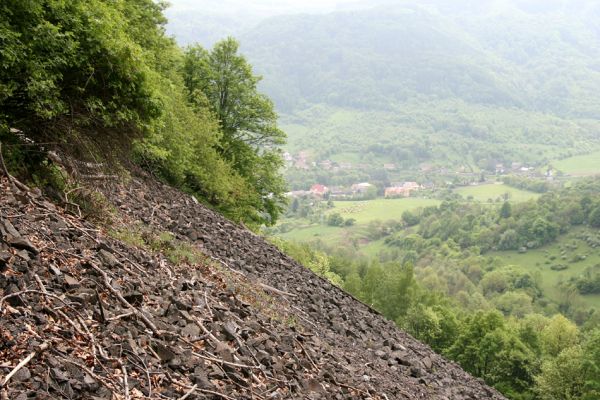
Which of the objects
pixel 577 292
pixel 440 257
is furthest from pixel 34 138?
pixel 440 257

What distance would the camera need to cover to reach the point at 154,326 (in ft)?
22.8

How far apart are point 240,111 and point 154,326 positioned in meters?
22.3

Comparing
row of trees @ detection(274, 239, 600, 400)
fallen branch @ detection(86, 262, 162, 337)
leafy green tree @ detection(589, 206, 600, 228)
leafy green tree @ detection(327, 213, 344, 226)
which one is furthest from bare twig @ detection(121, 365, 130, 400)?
leafy green tree @ detection(327, 213, 344, 226)

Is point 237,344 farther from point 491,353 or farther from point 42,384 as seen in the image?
point 491,353

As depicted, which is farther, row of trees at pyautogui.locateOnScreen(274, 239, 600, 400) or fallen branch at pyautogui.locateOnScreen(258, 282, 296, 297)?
row of trees at pyautogui.locateOnScreen(274, 239, 600, 400)

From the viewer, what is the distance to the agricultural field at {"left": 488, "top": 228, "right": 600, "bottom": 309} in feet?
413

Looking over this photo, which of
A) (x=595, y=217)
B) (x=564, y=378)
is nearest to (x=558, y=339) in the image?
(x=564, y=378)

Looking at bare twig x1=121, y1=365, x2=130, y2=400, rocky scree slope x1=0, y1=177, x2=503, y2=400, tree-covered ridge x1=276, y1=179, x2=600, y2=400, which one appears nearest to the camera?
bare twig x1=121, y1=365, x2=130, y2=400

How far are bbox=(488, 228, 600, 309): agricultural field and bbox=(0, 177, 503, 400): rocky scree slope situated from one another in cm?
12066

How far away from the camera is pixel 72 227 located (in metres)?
8.34

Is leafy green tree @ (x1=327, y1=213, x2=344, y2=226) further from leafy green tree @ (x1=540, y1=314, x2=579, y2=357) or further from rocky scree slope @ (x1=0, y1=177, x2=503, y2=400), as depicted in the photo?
rocky scree slope @ (x1=0, y1=177, x2=503, y2=400)

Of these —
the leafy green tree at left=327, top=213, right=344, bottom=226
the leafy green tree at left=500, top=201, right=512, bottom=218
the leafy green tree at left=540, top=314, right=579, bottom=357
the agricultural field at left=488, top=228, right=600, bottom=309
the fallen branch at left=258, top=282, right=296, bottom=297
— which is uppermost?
the fallen branch at left=258, top=282, right=296, bottom=297

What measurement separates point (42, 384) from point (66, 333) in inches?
38.4

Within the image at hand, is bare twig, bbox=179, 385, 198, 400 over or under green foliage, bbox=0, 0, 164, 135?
under
